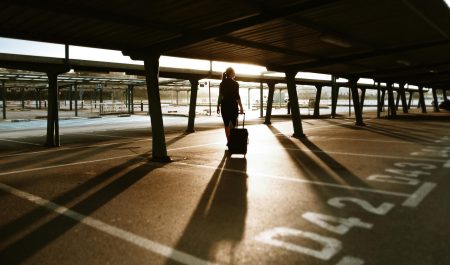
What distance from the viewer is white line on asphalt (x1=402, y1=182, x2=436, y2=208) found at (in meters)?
4.76

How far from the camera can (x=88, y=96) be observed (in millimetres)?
87062

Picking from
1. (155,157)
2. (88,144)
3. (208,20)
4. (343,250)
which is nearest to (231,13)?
(208,20)

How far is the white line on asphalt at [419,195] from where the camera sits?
15.6ft

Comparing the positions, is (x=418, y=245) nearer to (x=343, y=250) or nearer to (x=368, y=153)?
(x=343, y=250)

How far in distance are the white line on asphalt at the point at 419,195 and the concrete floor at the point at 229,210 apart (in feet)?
0.09

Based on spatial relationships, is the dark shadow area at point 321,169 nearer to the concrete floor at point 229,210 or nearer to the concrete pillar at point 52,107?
the concrete floor at point 229,210

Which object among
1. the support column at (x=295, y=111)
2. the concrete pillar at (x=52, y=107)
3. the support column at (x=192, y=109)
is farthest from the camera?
the support column at (x=192, y=109)

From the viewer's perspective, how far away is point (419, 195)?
5152mm

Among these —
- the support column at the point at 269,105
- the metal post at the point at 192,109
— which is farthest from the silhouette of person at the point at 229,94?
the support column at the point at 269,105

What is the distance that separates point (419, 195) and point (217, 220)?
3.11m

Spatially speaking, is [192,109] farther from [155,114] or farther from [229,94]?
[229,94]

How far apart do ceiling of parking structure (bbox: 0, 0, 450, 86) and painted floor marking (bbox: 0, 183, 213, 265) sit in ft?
11.0

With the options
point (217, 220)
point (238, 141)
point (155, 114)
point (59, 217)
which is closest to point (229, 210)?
point (217, 220)

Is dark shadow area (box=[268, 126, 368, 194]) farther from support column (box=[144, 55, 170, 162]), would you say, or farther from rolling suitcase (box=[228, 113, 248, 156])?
support column (box=[144, 55, 170, 162])
